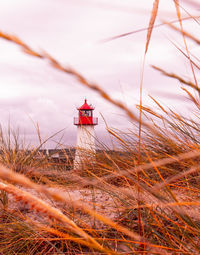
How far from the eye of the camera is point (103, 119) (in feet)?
5.39

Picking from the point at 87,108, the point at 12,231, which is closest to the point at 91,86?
the point at 12,231

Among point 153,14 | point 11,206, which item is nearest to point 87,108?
point 11,206

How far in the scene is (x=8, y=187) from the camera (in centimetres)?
36

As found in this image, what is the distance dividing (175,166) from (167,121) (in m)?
0.28

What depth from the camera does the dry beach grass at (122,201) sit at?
360mm

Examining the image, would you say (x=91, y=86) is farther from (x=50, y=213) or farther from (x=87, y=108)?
(x=87, y=108)

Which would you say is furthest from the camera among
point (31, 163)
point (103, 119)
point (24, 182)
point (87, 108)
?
point (87, 108)

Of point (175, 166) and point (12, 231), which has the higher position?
point (175, 166)

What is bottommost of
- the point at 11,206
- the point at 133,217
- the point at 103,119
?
the point at 11,206

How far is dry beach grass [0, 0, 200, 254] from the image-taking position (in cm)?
36

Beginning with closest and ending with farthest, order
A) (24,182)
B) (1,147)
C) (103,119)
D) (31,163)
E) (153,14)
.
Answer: (24,182) → (153,14) → (103,119) → (31,163) → (1,147)

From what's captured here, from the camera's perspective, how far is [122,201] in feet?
3.42

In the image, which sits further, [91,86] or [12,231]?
[12,231]

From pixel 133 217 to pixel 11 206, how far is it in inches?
37.0
